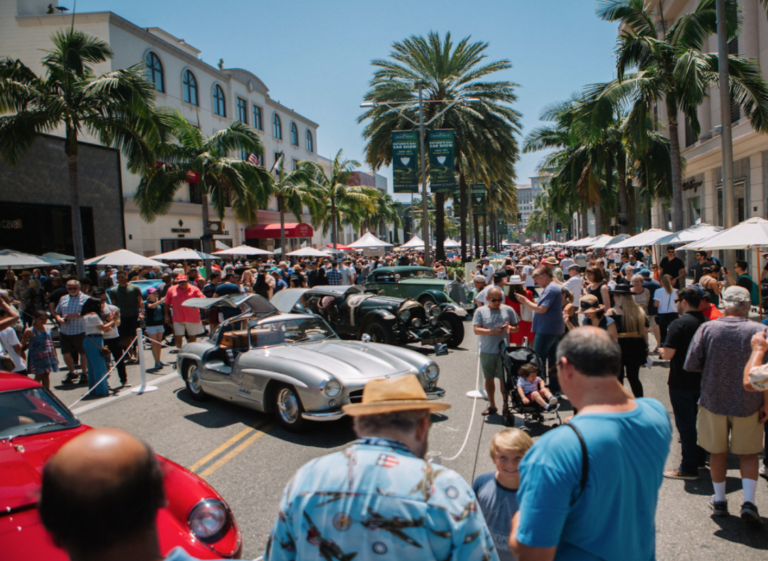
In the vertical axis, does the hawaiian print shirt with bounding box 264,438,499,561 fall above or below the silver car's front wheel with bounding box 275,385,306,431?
above

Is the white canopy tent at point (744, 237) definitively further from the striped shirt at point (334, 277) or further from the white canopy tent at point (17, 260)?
the white canopy tent at point (17, 260)

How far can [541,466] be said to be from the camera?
74.9 inches

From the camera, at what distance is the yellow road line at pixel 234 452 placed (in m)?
5.41

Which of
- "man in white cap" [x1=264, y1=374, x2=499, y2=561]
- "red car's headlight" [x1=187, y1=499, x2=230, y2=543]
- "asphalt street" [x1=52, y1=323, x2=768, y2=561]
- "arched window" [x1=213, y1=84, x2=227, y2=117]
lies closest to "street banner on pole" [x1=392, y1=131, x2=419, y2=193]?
"asphalt street" [x1=52, y1=323, x2=768, y2=561]

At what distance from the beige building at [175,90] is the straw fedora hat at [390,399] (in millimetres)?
31236

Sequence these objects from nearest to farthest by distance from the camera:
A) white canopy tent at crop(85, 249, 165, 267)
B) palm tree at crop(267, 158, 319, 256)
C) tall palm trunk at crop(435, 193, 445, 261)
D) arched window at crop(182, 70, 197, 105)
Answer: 1. white canopy tent at crop(85, 249, 165, 267)
2. tall palm trunk at crop(435, 193, 445, 261)
3. palm tree at crop(267, 158, 319, 256)
4. arched window at crop(182, 70, 197, 105)

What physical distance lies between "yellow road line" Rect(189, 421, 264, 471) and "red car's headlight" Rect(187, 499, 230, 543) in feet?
7.35

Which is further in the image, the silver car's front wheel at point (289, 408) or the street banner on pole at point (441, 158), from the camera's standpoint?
the street banner on pole at point (441, 158)

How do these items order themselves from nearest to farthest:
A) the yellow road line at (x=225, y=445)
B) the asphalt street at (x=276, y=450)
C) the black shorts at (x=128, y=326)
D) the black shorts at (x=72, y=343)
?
the asphalt street at (x=276, y=450), the yellow road line at (x=225, y=445), the black shorts at (x=72, y=343), the black shorts at (x=128, y=326)

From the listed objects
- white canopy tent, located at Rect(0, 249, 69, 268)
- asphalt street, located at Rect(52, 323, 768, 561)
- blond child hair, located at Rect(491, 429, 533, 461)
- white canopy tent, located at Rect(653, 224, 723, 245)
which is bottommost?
asphalt street, located at Rect(52, 323, 768, 561)

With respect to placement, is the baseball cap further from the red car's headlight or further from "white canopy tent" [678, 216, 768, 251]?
"white canopy tent" [678, 216, 768, 251]

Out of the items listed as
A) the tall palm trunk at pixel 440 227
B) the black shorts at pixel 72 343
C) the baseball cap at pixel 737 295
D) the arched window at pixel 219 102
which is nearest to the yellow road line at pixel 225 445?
the black shorts at pixel 72 343

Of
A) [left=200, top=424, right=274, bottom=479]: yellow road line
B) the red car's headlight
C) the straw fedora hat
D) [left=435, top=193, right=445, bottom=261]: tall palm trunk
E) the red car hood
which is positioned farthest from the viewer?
[left=435, top=193, right=445, bottom=261]: tall palm trunk

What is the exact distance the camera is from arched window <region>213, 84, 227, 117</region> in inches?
1569
